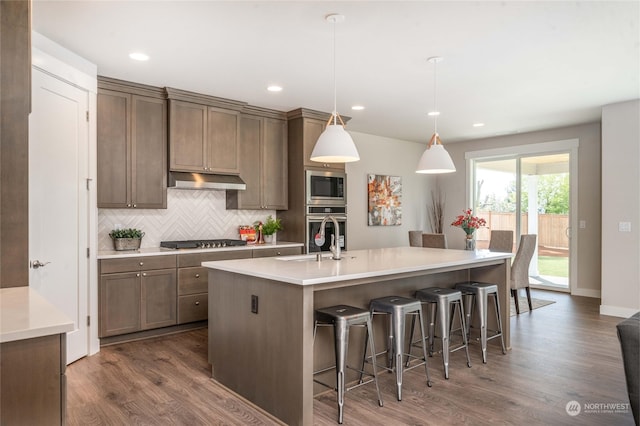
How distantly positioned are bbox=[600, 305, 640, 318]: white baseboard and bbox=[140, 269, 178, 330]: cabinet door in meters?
5.13

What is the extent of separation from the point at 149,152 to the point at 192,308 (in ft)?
5.68

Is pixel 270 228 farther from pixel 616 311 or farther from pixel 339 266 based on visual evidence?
pixel 616 311

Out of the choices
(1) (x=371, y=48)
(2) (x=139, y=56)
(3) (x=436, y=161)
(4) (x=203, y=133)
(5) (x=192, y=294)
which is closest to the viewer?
(1) (x=371, y=48)

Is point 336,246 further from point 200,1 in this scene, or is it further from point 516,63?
point 516,63

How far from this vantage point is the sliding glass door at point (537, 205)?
270 inches

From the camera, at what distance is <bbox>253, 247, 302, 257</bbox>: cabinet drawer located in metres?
5.15

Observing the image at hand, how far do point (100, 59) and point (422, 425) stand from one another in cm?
382

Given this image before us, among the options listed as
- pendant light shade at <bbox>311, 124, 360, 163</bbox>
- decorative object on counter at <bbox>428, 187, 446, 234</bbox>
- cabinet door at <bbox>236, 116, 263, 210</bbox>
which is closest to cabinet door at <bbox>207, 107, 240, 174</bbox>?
cabinet door at <bbox>236, 116, 263, 210</bbox>

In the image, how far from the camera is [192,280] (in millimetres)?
4613

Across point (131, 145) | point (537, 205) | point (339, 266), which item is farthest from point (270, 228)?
point (537, 205)

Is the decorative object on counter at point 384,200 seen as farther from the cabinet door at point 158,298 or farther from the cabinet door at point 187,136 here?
the cabinet door at point 158,298

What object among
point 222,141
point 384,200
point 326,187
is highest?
point 222,141

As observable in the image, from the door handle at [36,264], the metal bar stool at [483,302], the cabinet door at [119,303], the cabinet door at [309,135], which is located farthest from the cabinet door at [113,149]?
the metal bar stool at [483,302]

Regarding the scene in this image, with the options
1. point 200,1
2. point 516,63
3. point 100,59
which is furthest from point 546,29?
point 100,59
